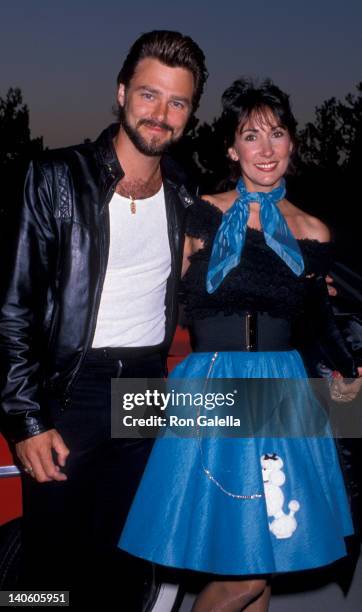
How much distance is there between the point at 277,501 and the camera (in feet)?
6.82

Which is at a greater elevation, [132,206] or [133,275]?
[132,206]

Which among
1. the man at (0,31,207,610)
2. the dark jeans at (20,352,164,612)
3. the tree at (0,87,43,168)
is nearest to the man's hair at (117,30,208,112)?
the man at (0,31,207,610)

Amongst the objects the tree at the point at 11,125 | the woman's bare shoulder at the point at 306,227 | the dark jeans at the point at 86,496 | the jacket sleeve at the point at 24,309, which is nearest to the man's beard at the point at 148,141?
the jacket sleeve at the point at 24,309

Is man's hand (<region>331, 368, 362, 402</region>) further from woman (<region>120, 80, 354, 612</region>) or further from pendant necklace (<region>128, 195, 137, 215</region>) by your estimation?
pendant necklace (<region>128, 195, 137, 215</region>)

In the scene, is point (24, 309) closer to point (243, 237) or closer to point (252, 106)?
point (243, 237)

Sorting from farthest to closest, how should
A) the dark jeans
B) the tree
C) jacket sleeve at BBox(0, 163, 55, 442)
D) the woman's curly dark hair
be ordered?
1. the tree
2. the woman's curly dark hair
3. the dark jeans
4. jacket sleeve at BBox(0, 163, 55, 442)

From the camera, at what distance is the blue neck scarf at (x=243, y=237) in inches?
90.3

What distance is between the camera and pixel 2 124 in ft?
157

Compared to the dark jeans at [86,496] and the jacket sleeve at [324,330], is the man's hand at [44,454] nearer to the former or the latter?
the dark jeans at [86,496]

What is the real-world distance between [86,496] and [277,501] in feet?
2.15

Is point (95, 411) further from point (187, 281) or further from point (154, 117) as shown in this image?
point (154, 117)

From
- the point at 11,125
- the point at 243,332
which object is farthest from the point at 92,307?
the point at 11,125

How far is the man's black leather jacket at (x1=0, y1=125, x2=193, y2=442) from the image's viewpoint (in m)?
2.02

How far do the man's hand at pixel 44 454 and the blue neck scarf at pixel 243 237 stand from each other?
72 cm
